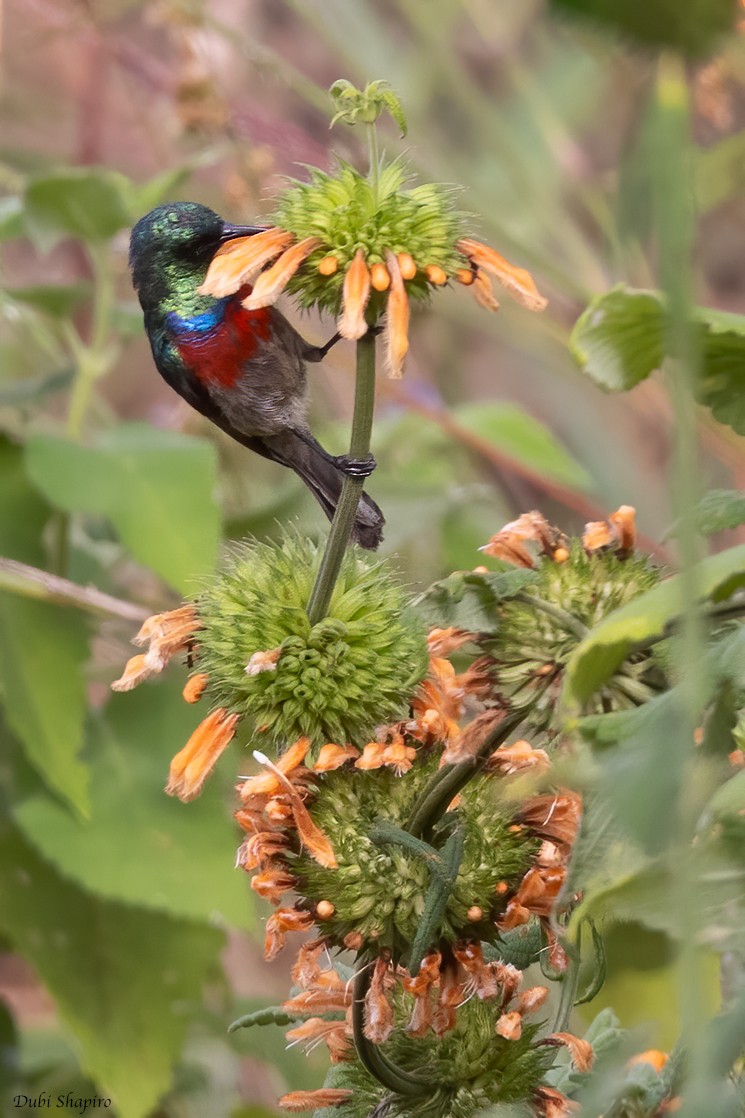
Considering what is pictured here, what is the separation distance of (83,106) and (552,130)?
0.58m

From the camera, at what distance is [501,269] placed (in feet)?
1.30

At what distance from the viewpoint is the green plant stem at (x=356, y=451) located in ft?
1.06

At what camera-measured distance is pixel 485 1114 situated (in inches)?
15.7

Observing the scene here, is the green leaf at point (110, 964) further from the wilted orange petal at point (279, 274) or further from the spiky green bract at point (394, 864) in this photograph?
the wilted orange petal at point (279, 274)

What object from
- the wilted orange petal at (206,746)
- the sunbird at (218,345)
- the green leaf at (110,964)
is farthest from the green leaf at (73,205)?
the wilted orange petal at (206,746)

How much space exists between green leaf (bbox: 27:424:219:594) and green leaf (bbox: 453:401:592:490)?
0.35 m

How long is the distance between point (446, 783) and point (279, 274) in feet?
0.51

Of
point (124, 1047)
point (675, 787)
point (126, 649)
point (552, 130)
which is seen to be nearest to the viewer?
point (675, 787)

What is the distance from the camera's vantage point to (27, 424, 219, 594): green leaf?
30.0 inches

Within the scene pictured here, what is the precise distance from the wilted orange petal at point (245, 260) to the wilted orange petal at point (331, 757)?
0.47 ft

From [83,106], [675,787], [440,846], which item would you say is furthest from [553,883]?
[83,106]

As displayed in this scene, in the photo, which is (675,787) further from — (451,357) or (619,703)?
(451,357)

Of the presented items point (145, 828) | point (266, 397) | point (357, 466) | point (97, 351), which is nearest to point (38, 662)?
point (145, 828)

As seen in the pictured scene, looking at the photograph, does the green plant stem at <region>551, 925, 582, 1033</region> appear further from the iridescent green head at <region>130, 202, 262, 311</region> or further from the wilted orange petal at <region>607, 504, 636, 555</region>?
the iridescent green head at <region>130, 202, 262, 311</region>
